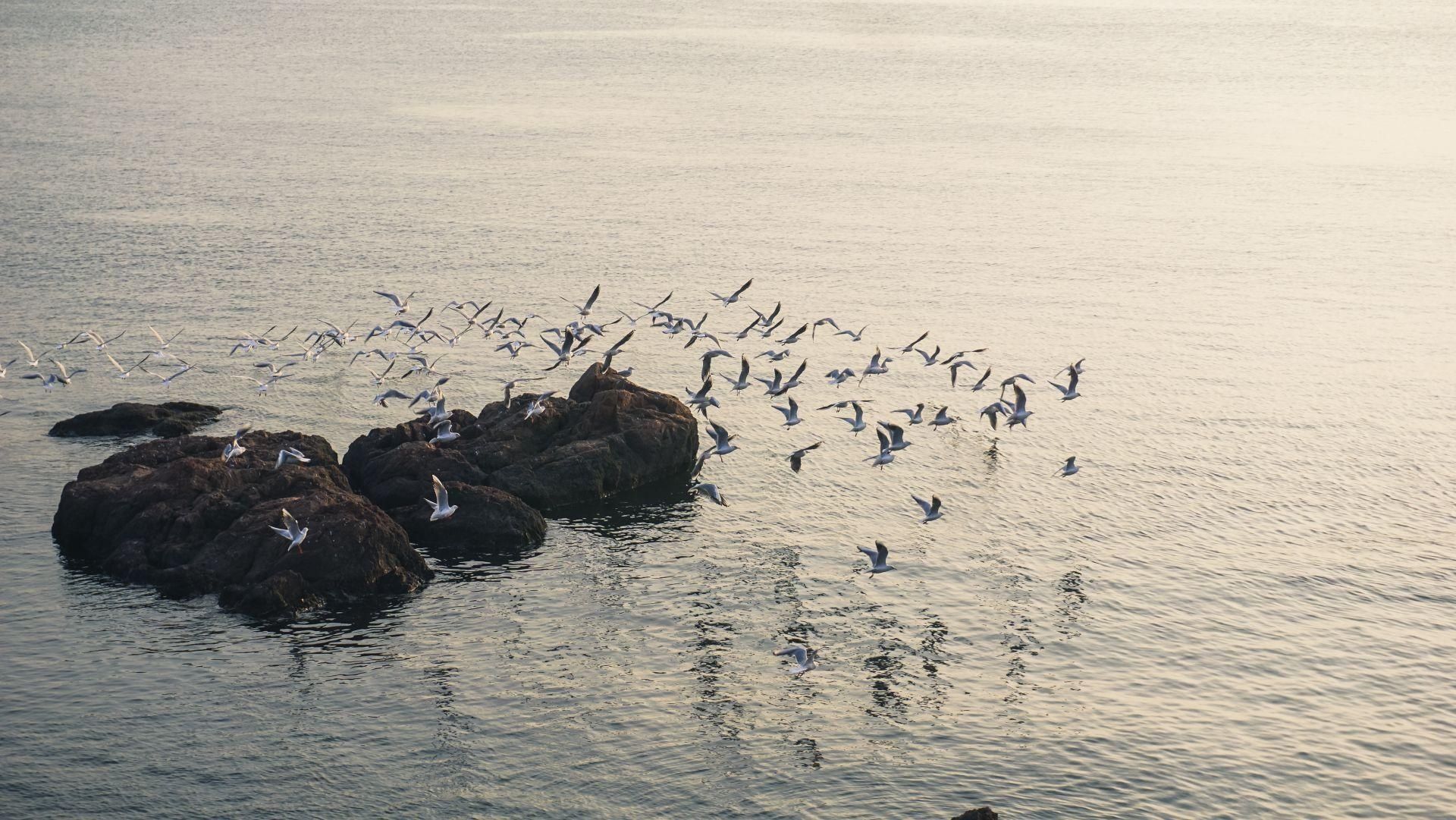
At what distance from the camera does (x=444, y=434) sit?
60.7 m

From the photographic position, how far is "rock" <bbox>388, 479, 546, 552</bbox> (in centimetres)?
5619

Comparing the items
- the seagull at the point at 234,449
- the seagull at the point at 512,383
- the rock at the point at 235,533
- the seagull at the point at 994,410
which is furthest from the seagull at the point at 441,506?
the seagull at the point at 994,410

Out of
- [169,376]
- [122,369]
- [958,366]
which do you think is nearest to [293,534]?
[169,376]

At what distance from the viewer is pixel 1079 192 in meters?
132

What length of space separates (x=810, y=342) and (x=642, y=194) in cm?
4353

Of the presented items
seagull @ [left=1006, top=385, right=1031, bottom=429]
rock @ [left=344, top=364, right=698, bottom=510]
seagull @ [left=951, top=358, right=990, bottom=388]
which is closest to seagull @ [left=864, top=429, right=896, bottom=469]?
seagull @ [left=1006, top=385, right=1031, bottom=429]

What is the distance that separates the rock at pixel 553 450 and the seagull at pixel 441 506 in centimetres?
202

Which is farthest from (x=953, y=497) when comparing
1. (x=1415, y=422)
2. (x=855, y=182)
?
→ (x=855, y=182)

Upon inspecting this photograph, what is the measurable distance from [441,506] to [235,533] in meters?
7.52

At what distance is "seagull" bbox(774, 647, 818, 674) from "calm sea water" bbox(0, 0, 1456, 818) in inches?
21.0

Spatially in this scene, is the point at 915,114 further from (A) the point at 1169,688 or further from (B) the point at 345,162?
(A) the point at 1169,688

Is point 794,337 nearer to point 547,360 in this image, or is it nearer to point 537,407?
point 537,407

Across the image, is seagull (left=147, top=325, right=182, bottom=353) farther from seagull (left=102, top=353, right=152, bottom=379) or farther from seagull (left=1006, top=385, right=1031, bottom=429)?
seagull (left=1006, top=385, right=1031, bottom=429)

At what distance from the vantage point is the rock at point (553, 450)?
194ft
